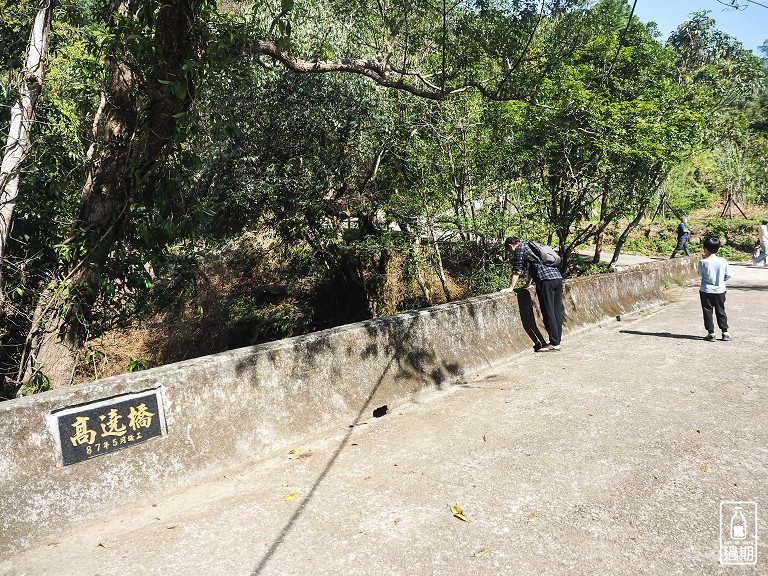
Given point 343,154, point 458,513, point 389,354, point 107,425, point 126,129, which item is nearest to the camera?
point 458,513

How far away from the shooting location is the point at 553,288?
7.79 meters

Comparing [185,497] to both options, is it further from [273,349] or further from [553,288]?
[553,288]

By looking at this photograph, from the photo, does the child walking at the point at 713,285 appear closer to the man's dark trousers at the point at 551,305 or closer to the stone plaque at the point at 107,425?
the man's dark trousers at the point at 551,305

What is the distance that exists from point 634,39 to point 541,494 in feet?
48.8

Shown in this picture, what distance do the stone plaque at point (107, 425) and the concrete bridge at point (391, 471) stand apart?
2 cm

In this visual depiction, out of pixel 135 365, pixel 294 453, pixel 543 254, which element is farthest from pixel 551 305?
pixel 135 365

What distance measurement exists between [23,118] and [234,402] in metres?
3.13

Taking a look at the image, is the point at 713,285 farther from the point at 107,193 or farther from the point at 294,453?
the point at 107,193

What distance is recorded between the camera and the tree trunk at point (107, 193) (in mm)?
5277

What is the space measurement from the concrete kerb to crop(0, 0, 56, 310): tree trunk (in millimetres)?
2063

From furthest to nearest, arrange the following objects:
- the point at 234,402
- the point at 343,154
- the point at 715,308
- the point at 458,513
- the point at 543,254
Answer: the point at 343,154 → the point at 715,308 → the point at 543,254 → the point at 234,402 → the point at 458,513

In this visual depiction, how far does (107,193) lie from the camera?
5473 mm

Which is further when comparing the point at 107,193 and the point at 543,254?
the point at 543,254

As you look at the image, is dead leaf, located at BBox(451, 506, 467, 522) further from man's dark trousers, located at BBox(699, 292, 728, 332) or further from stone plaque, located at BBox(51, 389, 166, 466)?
man's dark trousers, located at BBox(699, 292, 728, 332)
